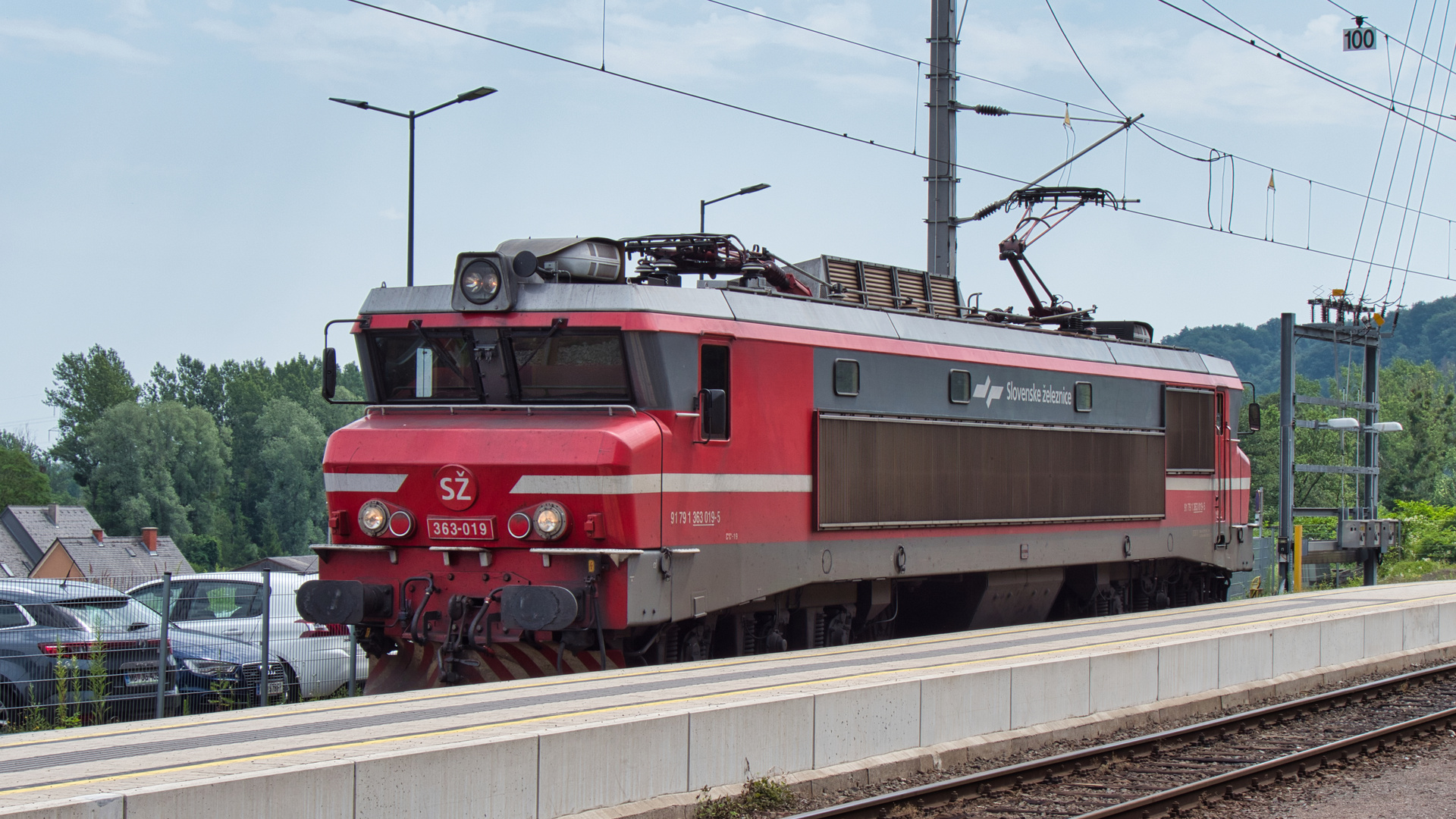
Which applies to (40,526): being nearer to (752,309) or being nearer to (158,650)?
(158,650)

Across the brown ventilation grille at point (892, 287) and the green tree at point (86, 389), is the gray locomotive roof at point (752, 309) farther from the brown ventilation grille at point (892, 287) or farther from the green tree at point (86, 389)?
the green tree at point (86, 389)

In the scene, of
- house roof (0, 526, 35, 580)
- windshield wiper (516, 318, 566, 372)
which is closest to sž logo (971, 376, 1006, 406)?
windshield wiper (516, 318, 566, 372)

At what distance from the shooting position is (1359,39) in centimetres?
2295

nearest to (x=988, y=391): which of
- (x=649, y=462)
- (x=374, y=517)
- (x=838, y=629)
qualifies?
(x=838, y=629)

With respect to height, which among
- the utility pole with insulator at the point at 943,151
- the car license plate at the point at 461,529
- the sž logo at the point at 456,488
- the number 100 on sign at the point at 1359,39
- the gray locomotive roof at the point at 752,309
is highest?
the number 100 on sign at the point at 1359,39

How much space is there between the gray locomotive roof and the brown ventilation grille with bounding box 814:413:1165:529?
0.96 m

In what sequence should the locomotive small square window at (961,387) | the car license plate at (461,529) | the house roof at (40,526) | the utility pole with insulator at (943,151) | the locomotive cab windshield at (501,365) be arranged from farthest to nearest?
the house roof at (40,526)
the utility pole with insulator at (943,151)
the locomotive small square window at (961,387)
the locomotive cab windshield at (501,365)
the car license plate at (461,529)

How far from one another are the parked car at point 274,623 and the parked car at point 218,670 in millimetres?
98

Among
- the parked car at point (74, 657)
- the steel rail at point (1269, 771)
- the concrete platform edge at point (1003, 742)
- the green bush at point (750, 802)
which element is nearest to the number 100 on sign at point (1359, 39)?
the concrete platform edge at point (1003, 742)

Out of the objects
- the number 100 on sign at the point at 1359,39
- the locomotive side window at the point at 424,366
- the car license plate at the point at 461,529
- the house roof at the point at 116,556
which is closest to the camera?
the car license plate at the point at 461,529

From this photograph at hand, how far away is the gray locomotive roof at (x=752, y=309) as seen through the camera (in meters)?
12.9

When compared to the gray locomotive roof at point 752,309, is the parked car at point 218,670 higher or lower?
lower

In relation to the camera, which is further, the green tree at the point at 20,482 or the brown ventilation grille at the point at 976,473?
the green tree at the point at 20,482

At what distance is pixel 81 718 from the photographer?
12.8 metres
